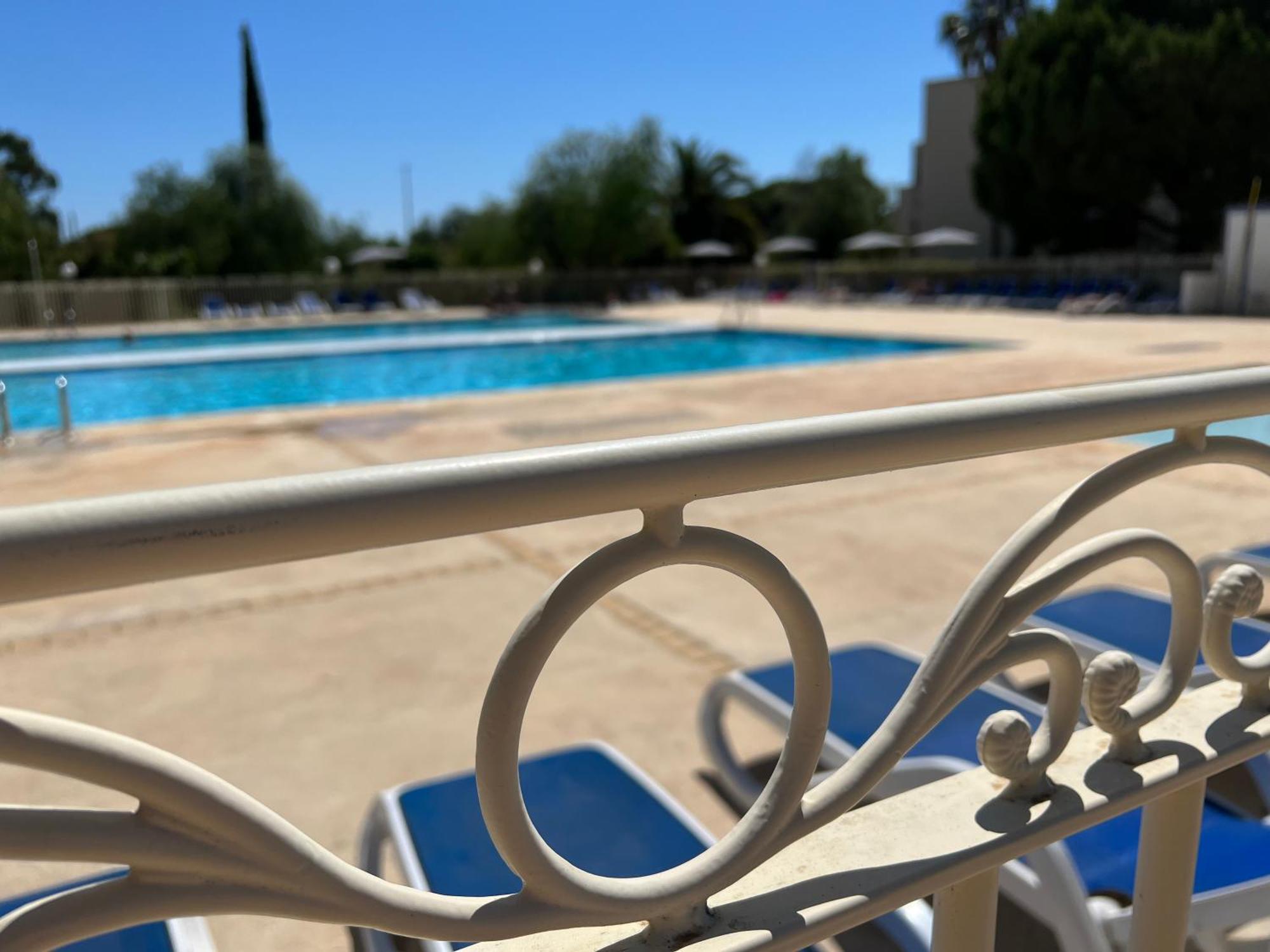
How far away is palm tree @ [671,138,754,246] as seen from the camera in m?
44.5

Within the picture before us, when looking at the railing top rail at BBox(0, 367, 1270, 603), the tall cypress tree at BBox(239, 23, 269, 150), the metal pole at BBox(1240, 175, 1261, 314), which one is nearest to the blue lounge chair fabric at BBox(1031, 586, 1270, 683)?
the railing top rail at BBox(0, 367, 1270, 603)

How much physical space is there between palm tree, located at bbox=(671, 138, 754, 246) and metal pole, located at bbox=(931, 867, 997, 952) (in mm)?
44944

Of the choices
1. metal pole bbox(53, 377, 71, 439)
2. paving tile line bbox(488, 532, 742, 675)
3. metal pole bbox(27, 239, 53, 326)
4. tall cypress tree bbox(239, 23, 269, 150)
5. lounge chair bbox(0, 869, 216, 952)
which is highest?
tall cypress tree bbox(239, 23, 269, 150)

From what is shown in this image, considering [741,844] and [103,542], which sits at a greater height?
A: [103,542]

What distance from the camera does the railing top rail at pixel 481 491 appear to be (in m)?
0.55

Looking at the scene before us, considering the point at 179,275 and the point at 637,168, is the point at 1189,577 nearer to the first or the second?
the point at 179,275

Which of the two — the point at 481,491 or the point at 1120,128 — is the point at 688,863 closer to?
the point at 481,491

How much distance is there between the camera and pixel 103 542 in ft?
1.80

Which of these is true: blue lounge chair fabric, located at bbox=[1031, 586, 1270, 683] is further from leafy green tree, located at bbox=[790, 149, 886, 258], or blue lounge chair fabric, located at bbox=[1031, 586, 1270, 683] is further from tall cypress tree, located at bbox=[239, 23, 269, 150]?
tall cypress tree, located at bbox=[239, 23, 269, 150]

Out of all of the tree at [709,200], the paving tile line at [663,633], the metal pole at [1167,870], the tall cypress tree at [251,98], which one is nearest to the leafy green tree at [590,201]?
the tree at [709,200]

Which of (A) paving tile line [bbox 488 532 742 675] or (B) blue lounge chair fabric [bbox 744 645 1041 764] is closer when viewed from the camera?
(B) blue lounge chair fabric [bbox 744 645 1041 764]

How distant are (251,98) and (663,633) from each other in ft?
170

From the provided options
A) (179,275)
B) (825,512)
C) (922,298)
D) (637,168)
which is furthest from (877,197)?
(825,512)

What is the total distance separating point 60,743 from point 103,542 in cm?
12
